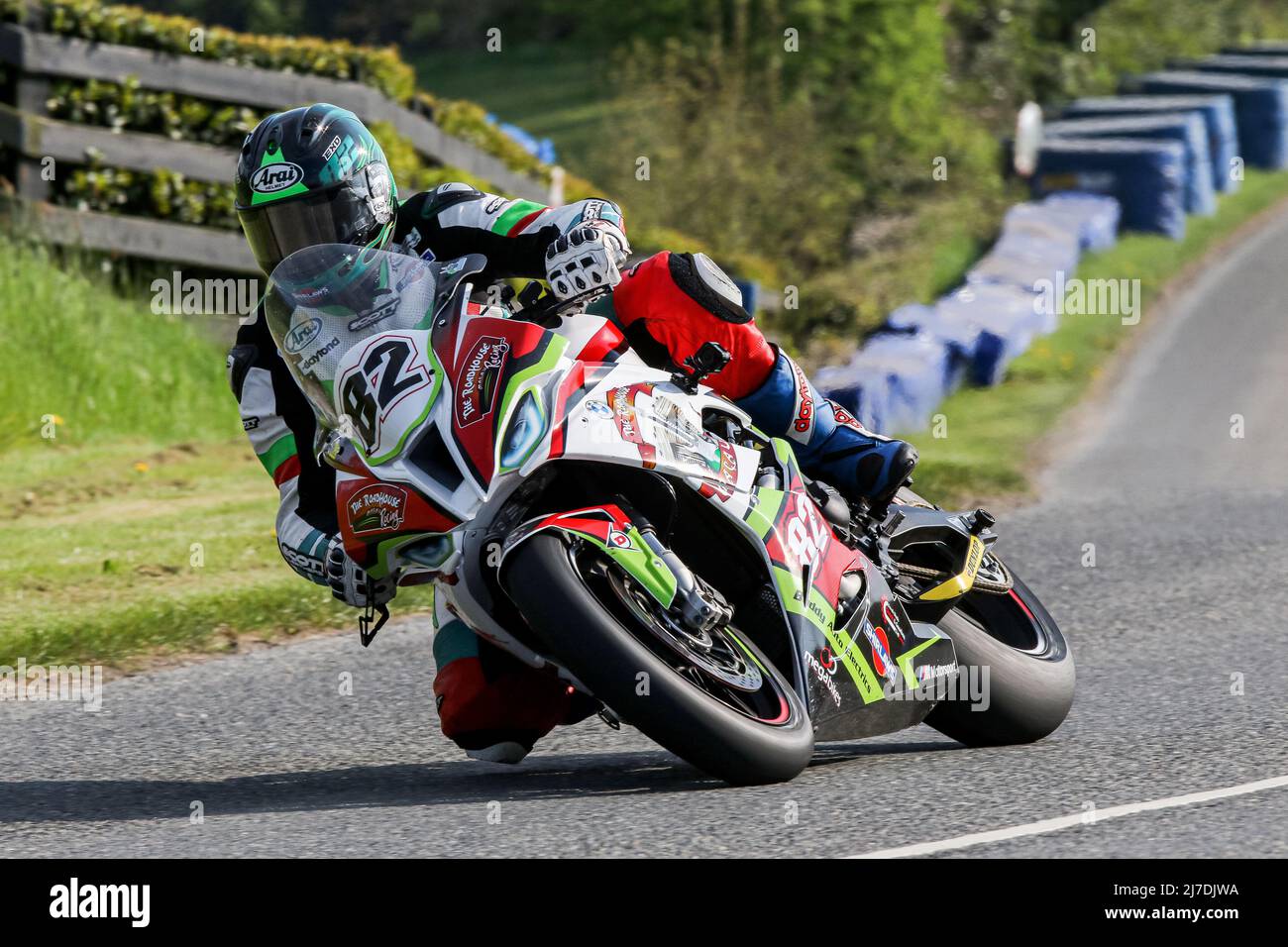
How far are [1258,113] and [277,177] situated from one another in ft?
63.9

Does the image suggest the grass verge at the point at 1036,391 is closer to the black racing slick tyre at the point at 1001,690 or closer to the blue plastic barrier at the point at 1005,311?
the blue plastic barrier at the point at 1005,311

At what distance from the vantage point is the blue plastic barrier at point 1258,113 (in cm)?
2141

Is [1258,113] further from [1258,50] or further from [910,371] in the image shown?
[910,371]

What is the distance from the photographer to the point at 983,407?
41.4 feet

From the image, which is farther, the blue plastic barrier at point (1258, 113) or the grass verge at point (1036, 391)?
the blue plastic barrier at point (1258, 113)

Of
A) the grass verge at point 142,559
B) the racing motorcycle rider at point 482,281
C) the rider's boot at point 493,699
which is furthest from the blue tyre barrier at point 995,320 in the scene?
the rider's boot at point 493,699

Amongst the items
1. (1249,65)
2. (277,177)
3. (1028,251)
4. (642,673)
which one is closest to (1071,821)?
(642,673)

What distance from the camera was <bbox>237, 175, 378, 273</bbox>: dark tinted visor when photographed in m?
4.53

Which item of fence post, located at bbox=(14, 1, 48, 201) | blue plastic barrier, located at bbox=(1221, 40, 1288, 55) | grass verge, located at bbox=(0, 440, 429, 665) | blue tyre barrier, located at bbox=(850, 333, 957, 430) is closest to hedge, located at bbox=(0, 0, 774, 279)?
fence post, located at bbox=(14, 1, 48, 201)

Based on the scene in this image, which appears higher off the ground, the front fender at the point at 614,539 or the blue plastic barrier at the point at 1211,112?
the blue plastic barrier at the point at 1211,112

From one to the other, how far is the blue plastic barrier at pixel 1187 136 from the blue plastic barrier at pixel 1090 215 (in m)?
1.49

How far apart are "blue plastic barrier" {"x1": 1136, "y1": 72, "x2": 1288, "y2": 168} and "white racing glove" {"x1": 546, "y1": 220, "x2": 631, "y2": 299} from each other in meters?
18.9
